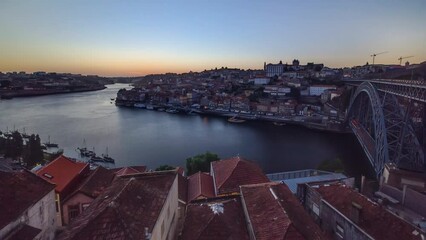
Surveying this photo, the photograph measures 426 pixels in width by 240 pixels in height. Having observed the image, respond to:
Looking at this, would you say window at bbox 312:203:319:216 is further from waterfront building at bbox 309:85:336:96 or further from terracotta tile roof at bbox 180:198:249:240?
waterfront building at bbox 309:85:336:96

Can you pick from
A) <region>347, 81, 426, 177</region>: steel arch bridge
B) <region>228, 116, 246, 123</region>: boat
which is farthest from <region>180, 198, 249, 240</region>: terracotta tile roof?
<region>228, 116, 246, 123</region>: boat

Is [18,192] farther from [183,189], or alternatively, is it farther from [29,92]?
[29,92]

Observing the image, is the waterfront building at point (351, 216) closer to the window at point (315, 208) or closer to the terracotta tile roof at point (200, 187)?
the window at point (315, 208)

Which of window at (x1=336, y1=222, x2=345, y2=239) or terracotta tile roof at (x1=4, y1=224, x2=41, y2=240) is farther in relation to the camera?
window at (x1=336, y1=222, x2=345, y2=239)

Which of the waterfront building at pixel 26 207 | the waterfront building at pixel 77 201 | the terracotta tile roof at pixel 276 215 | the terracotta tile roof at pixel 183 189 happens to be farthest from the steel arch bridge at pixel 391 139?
the waterfront building at pixel 26 207

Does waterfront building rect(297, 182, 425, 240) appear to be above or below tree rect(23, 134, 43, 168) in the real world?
above

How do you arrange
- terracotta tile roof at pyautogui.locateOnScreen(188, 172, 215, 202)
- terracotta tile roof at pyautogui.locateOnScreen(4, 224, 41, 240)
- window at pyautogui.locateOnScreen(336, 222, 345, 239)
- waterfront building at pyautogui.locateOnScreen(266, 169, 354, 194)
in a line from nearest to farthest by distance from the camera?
terracotta tile roof at pyautogui.locateOnScreen(4, 224, 41, 240), window at pyautogui.locateOnScreen(336, 222, 345, 239), terracotta tile roof at pyautogui.locateOnScreen(188, 172, 215, 202), waterfront building at pyautogui.locateOnScreen(266, 169, 354, 194)

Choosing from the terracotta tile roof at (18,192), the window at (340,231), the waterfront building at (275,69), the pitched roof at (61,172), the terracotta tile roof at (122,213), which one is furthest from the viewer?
the waterfront building at (275,69)

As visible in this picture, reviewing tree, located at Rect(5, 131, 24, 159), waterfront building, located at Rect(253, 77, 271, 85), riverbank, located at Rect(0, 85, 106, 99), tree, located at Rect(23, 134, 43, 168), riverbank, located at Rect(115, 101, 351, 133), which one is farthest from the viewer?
riverbank, located at Rect(0, 85, 106, 99)
